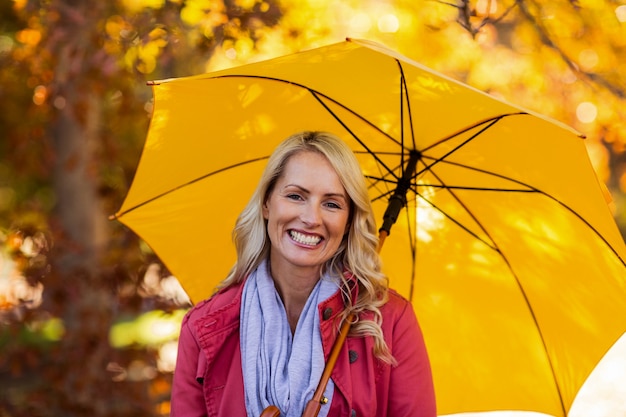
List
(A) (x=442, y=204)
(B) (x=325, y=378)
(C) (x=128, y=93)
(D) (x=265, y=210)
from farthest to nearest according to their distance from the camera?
1. (C) (x=128, y=93)
2. (A) (x=442, y=204)
3. (D) (x=265, y=210)
4. (B) (x=325, y=378)

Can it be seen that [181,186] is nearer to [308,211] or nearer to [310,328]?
[308,211]

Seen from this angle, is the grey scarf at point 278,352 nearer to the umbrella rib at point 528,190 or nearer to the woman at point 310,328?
the woman at point 310,328

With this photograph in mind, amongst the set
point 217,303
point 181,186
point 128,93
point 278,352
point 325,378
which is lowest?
point 325,378

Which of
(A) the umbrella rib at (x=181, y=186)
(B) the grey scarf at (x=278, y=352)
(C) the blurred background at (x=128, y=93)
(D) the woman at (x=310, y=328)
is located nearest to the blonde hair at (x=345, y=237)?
(D) the woman at (x=310, y=328)

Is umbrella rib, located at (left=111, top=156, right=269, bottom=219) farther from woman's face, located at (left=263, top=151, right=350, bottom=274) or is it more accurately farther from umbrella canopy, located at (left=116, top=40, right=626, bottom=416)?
woman's face, located at (left=263, top=151, right=350, bottom=274)

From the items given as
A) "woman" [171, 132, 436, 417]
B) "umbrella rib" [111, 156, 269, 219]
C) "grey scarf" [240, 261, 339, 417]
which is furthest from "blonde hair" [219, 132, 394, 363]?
"umbrella rib" [111, 156, 269, 219]

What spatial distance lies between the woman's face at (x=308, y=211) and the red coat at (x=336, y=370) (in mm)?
199

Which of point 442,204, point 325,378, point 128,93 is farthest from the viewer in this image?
point 128,93

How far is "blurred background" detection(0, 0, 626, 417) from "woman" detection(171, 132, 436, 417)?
1547mm

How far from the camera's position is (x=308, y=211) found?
2781 mm

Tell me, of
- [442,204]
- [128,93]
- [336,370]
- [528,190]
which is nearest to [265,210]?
[336,370]

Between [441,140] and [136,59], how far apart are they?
2.08 metres

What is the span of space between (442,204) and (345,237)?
48 cm

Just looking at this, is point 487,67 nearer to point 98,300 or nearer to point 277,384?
point 98,300
